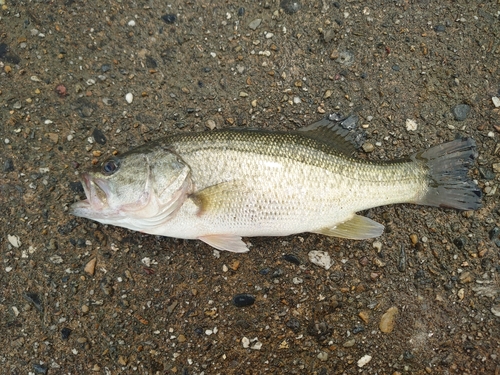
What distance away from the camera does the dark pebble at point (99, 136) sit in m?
2.94

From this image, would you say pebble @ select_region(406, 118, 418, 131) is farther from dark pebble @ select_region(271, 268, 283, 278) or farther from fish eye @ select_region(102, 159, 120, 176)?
fish eye @ select_region(102, 159, 120, 176)

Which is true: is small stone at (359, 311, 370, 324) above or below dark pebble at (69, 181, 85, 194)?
below

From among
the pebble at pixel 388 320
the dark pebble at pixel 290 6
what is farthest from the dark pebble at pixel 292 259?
the dark pebble at pixel 290 6

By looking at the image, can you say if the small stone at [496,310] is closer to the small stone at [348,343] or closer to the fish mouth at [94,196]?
the small stone at [348,343]

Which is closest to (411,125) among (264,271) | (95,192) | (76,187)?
(264,271)

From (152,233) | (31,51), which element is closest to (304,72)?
(152,233)

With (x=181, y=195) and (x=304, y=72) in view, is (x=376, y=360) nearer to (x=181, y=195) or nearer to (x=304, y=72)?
(x=181, y=195)

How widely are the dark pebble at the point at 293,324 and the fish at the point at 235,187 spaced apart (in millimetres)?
699

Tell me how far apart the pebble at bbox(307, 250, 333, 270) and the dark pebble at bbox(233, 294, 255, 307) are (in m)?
0.53

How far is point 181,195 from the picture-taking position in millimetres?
2576

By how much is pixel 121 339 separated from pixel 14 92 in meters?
2.01

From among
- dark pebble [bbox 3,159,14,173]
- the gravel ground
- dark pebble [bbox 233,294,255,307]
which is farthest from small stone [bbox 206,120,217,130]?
dark pebble [bbox 3,159,14,173]

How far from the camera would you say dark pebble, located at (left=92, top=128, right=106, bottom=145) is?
294 cm

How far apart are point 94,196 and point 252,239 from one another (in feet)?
3.79
